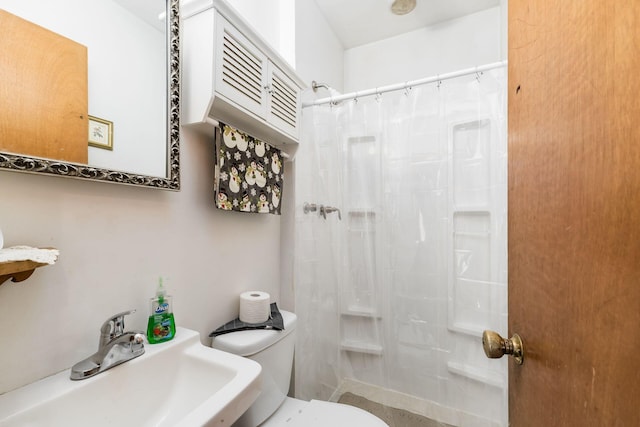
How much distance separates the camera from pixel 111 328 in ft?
2.31

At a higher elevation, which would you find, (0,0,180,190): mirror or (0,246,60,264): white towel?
(0,0,180,190): mirror

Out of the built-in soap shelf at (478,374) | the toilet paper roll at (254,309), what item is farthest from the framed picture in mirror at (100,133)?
the built-in soap shelf at (478,374)

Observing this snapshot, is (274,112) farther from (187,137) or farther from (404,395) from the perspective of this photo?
(404,395)

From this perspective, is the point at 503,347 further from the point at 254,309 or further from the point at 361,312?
the point at 361,312

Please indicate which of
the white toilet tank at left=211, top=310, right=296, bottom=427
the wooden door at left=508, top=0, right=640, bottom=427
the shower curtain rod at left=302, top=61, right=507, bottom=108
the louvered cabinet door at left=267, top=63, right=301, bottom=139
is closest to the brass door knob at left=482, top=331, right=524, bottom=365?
the wooden door at left=508, top=0, right=640, bottom=427

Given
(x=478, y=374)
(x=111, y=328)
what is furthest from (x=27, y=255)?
(x=478, y=374)

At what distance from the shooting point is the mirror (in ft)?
1.96

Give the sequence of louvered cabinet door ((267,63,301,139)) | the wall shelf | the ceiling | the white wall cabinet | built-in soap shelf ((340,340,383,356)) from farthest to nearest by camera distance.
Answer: the ceiling, built-in soap shelf ((340,340,383,356)), louvered cabinet door ((267,63,301,139)), the white wall cabinet, the wall shelf

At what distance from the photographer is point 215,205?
105 centimetres

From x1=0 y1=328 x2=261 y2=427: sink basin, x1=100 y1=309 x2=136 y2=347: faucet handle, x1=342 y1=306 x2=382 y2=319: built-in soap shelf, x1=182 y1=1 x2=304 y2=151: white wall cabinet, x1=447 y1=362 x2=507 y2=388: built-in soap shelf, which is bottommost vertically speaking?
x1=447 y1=362 x2=507 y2=388: built-in soap shelf

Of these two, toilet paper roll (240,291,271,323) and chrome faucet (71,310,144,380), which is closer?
chrome faucet (71,310,144,380)

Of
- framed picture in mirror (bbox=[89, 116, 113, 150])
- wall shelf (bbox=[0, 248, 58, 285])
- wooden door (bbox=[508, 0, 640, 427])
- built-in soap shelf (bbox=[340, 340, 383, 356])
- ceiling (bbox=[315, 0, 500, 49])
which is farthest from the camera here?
ceiling (bbox=[315, 0, 500, 49])

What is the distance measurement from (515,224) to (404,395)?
142cm

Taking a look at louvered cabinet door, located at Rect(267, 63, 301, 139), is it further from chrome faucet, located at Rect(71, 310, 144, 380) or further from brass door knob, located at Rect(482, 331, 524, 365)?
brass door knob, located at Rect(482, 331, 524, 365)
